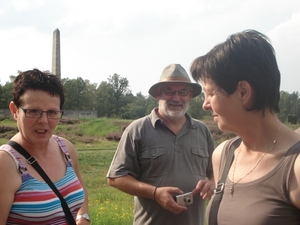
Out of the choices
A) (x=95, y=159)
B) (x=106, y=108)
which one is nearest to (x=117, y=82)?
(x=106, y=108)

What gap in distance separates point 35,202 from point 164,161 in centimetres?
142

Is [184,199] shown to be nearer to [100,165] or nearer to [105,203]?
[105,203]

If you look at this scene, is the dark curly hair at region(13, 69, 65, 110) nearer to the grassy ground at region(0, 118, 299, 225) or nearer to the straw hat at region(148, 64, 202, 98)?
the straw hat at region(148, 64, 202, 98)

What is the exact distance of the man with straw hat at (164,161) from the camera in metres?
3.51

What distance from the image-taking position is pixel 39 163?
2.74 metres

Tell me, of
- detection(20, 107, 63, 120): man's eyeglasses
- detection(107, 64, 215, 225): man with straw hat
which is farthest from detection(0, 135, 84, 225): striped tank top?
detection(107, 64, 215, 225): man with straw hat

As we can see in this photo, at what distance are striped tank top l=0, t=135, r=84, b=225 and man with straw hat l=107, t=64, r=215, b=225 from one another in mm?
921

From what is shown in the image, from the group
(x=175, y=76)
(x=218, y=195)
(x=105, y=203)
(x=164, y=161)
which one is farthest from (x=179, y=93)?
(x=105, y=203)

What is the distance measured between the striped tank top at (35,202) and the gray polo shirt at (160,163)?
3.20ft

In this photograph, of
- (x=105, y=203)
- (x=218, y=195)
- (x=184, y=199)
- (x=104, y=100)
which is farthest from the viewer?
(x=104, y=100)

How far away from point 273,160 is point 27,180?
5.08ft

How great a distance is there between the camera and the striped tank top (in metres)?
2.43

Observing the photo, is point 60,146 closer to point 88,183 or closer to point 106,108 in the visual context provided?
point 88,183

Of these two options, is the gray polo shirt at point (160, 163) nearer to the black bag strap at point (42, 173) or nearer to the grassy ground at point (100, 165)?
the black bag strap at point (42, 173)
